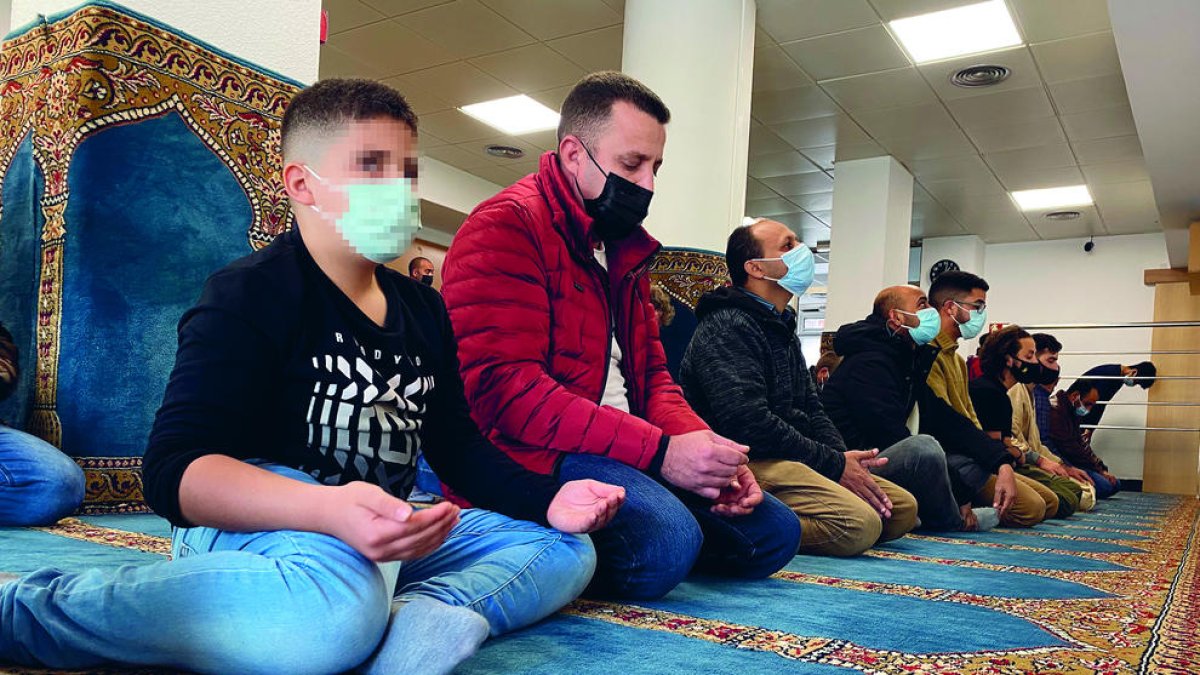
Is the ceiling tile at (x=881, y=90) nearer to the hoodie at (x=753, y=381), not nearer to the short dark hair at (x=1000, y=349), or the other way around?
the short dark hair at (x=1000, y=349)

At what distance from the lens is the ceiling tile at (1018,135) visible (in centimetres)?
695

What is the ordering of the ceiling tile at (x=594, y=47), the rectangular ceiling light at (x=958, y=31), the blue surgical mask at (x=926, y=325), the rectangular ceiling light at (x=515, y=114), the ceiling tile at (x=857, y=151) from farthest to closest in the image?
the ceiling tile at (x=857, y=151), the rectangular ceiling light at (x=515, y=114), the ceiling tile at (x=594, y=47), the rectangular ceiling light at (x=958, y=31), the blue surgical mask at (x=926, y=325)

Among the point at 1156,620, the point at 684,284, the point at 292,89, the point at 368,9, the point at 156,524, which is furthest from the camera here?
the point at 368,9

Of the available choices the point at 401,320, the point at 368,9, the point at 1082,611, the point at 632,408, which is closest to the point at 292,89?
the point at 632,408

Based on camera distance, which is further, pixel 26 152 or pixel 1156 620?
pixel 26 152

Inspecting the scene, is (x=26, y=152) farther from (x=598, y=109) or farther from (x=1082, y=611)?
(x=1082, y=611)

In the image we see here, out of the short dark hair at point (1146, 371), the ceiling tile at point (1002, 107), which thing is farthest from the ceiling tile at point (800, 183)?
the short dark hair at point (1146, 371)

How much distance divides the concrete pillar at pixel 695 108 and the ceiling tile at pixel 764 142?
2298 mm

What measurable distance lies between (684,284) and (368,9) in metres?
3.03

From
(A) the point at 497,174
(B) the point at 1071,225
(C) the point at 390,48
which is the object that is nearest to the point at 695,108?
(C) the point at 390,48

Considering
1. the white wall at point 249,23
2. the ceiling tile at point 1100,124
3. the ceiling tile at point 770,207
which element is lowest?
the white wall at point 249,23

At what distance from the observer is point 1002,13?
17.2 feet

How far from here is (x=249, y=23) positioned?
2602 millimetres

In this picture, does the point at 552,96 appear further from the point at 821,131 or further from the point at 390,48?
the point at 821,131
